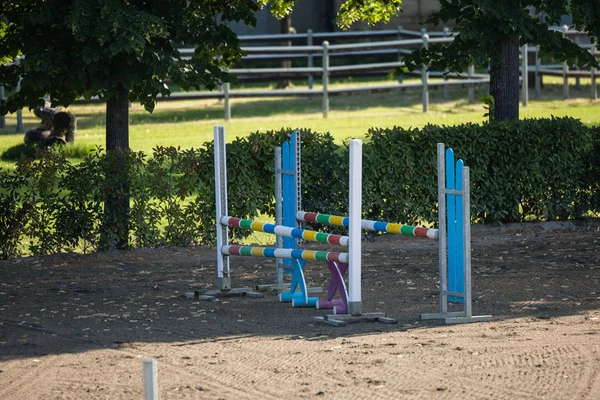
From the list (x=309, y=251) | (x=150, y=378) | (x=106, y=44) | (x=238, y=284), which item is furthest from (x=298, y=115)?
(x=150, y=378)

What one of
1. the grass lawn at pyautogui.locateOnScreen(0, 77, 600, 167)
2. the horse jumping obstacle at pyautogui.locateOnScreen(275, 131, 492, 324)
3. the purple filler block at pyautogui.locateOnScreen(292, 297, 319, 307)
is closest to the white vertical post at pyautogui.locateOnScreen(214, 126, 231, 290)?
the purple filler block at pyautogui.locateOnScreen(292, 297, 319, 307)

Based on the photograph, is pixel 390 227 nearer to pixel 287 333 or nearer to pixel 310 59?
pixel 287 333

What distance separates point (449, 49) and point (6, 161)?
8.58m

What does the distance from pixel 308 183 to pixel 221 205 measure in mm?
2616

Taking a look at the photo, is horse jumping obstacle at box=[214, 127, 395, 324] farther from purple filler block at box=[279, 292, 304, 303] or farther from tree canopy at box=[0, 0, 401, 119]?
tree canopy at box=[0, 0, 401, 119]

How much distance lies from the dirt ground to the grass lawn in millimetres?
7812

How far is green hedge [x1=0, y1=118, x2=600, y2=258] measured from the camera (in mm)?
11734

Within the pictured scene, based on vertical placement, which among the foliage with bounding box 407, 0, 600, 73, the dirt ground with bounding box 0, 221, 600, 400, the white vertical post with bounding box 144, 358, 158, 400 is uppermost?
the foliage with bounding box 407, 0, 600, 73

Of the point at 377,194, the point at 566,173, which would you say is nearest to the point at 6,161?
the point at 377,194

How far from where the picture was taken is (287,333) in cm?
843

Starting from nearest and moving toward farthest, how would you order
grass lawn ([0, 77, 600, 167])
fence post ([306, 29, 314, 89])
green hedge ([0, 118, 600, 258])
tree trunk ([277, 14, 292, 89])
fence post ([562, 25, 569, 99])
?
1. green hedge ([0, 118, 600, 258])
2. grass lawn ([0, 77, 600, 167])
3. fence post ([562, 25, 569, 99])
4. fence post ([306, 29, 314, 89])
5. tree trunk ([277, 14, 292, 89])

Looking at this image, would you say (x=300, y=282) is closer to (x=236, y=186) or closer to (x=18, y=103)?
(x=236, y=186)

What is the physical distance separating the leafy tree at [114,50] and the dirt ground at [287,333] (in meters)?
1.62

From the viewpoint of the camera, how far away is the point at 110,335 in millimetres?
8422
